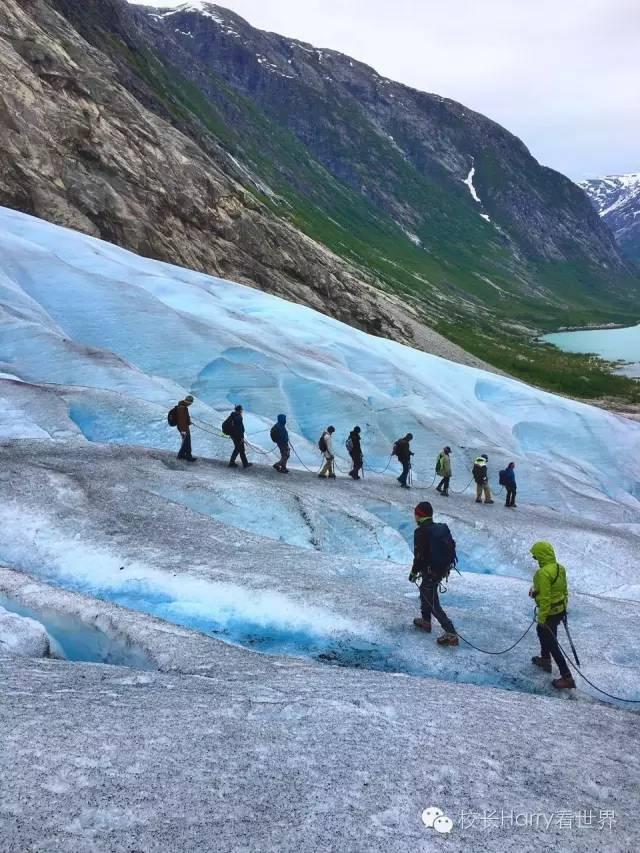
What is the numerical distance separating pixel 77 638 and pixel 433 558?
483 centimetres

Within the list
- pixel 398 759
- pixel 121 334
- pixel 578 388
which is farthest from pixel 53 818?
pixel 578 388

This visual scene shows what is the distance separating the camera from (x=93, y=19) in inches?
3792

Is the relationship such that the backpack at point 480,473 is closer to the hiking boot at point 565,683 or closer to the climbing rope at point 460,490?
the climbing rope at point 460,490

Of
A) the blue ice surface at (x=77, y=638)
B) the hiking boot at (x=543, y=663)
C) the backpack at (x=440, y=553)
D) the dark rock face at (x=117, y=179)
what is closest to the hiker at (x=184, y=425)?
the blue ice surface at (x=77, y=638)

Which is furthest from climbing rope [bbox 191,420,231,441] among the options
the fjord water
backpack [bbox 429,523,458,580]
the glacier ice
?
the fjord water

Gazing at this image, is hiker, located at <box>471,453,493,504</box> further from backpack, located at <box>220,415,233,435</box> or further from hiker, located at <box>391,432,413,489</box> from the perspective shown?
backpack, located at <box>220,415,233,435</box>

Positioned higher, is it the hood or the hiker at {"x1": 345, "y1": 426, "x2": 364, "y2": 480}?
the hood

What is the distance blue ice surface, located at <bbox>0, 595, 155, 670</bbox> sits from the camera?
807 cm

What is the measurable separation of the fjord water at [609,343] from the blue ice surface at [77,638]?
8814 centimetres

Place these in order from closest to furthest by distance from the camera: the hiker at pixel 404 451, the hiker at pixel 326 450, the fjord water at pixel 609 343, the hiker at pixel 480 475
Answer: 1. the hiker at pixel 326 450
2. the hiker at pixel 404 451
3. the hiker at pixel 480 475
4. the fjord water at pixel 609 343

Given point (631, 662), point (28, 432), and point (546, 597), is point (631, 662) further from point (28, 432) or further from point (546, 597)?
point (28, 432)

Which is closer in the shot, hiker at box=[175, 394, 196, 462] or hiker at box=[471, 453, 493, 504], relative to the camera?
hiker at box=[175, 394, 196, 462]

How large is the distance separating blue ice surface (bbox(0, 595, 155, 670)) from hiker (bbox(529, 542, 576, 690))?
537 centimetres

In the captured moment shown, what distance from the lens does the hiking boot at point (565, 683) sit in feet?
28.2
